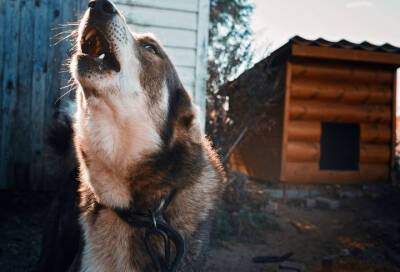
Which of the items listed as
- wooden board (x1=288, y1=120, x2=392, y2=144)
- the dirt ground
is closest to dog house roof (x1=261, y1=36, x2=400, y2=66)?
wooden board (x1=288, y1=120, x2=392, y2=144)

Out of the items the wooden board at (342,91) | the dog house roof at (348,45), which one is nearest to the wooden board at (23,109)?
the dog house roof at (348,45)

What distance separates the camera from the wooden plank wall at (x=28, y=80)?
513 cm

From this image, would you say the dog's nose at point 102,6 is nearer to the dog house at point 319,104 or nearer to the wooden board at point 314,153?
the dog house at point 319,104

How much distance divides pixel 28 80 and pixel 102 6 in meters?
3.57

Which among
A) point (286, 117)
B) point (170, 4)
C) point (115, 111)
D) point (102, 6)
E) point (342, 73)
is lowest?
point (115, 111)

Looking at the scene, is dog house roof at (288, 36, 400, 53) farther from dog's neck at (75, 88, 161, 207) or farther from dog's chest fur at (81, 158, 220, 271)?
dog's neck at (75, 88, 161, 207)

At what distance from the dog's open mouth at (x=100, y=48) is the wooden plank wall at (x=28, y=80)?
10.4 ft

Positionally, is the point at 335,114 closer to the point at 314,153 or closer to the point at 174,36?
the point at 314,153

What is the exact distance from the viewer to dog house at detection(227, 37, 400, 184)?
7.16m

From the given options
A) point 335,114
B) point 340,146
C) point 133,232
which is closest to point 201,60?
point 133,232

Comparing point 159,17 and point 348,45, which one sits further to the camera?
point 348,45

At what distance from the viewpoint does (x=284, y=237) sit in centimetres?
502

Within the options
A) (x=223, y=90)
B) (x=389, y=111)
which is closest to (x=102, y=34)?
(x=223, y=90)

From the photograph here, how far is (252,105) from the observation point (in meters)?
6.87
